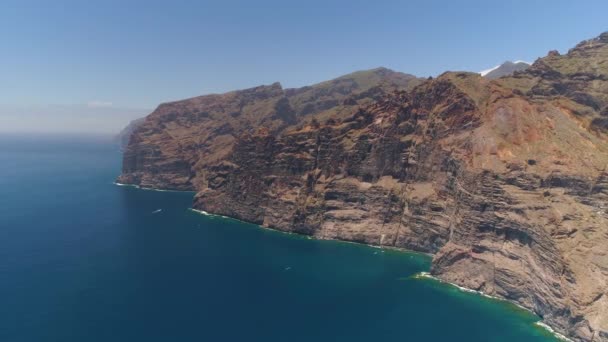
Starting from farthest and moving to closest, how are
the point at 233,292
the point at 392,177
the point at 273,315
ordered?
1. the point at 392,177
2. the point at 233,292
3. the point at 273,315

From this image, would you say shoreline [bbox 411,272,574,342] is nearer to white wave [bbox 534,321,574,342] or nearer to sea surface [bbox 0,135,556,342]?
white wave [bbox 534,321,574,342]

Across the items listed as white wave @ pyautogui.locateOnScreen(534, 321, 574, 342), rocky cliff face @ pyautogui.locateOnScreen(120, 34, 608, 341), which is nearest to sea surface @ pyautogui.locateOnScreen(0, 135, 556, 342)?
white wave @ pyautogui.locateOnScreen(534, 321, 574, 342)

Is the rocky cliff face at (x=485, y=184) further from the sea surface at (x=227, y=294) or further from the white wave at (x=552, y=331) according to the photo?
the sea surface at (x=227, y=294)

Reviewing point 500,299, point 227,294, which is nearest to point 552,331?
point 500,299

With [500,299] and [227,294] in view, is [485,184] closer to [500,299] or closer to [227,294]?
[500,299]

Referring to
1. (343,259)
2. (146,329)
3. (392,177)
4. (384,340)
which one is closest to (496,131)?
(392,177)

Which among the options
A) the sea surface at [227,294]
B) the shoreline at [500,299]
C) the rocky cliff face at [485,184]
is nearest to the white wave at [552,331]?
the shoreline at [500,299]

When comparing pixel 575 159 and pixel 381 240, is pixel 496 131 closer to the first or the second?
pixel 575 159
